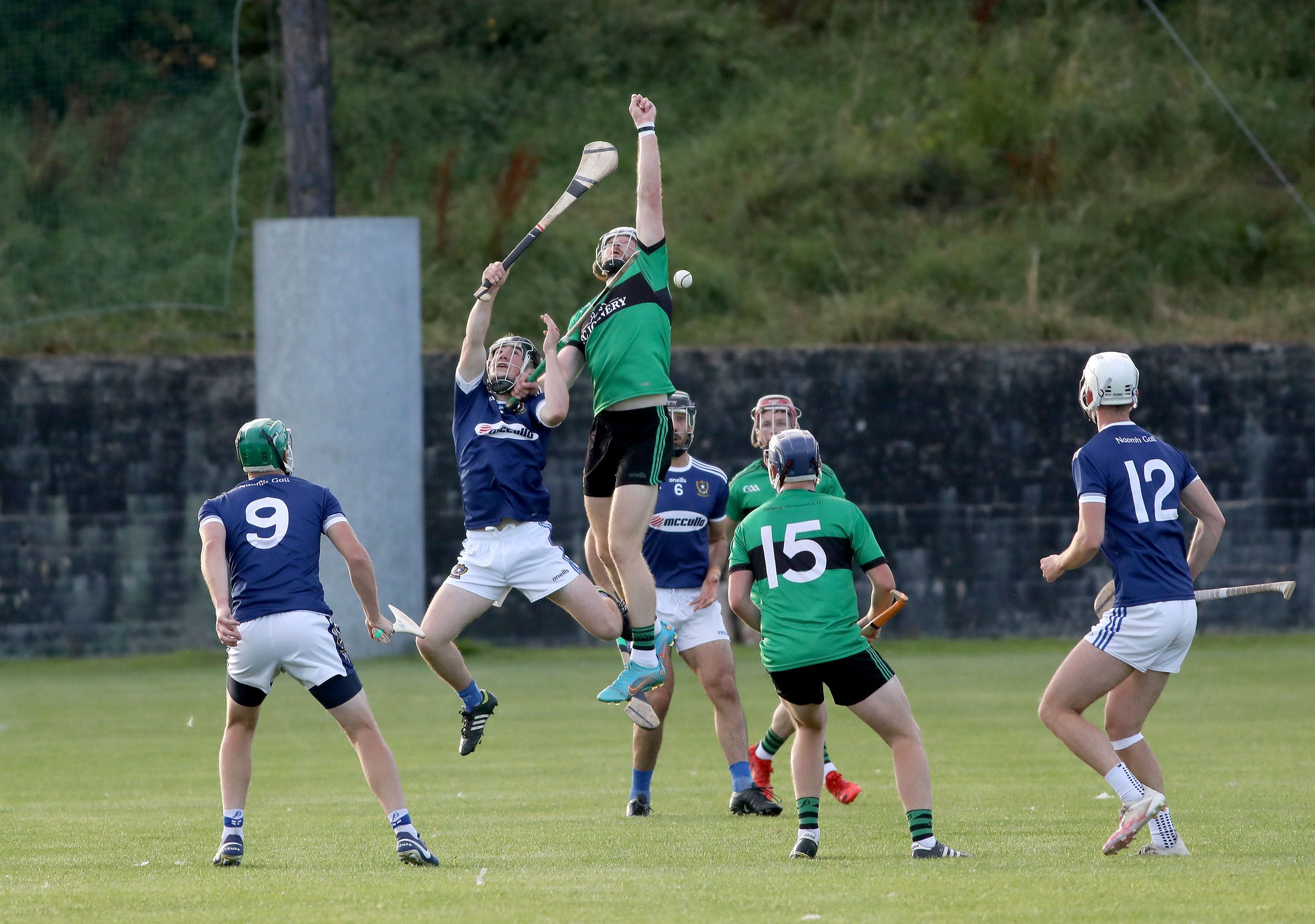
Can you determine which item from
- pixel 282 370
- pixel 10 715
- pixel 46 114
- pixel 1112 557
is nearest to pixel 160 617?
pixel 282 370

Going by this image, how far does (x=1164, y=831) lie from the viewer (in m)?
7.46

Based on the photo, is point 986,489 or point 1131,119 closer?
point 986,489

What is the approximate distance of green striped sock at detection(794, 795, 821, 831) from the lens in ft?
24.8

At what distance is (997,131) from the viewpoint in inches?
1032

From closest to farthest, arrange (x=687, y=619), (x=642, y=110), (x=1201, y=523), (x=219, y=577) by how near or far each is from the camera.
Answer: (x=219, y=577), (x=1201, y=523), (x=642, y=110), (x=687, y=619)

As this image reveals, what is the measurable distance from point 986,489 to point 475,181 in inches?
390

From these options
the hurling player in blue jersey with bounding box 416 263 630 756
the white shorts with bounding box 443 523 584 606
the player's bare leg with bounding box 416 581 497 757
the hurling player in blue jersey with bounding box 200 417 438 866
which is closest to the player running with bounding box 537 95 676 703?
the hurling player in blue jersey with bounding box 416 263 630 756

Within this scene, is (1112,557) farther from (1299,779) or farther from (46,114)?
(46,114)

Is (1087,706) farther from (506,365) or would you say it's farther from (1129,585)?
(506,365)

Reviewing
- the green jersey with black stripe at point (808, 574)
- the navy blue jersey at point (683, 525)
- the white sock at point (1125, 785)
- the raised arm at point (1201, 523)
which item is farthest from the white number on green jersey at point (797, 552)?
the navy blue jersey at point (683, 525)

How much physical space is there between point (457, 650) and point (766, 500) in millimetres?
1993

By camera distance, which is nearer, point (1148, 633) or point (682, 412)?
point (1148, 633)

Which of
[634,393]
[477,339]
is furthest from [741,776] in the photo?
[477,339]

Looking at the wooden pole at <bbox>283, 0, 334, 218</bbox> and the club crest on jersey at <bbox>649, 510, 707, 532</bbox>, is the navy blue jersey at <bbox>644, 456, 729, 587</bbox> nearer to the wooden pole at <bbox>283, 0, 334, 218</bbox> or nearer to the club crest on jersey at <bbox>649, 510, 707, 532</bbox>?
the club crest on jersey at <bbox>649, 510, 707, 532</bbox>
